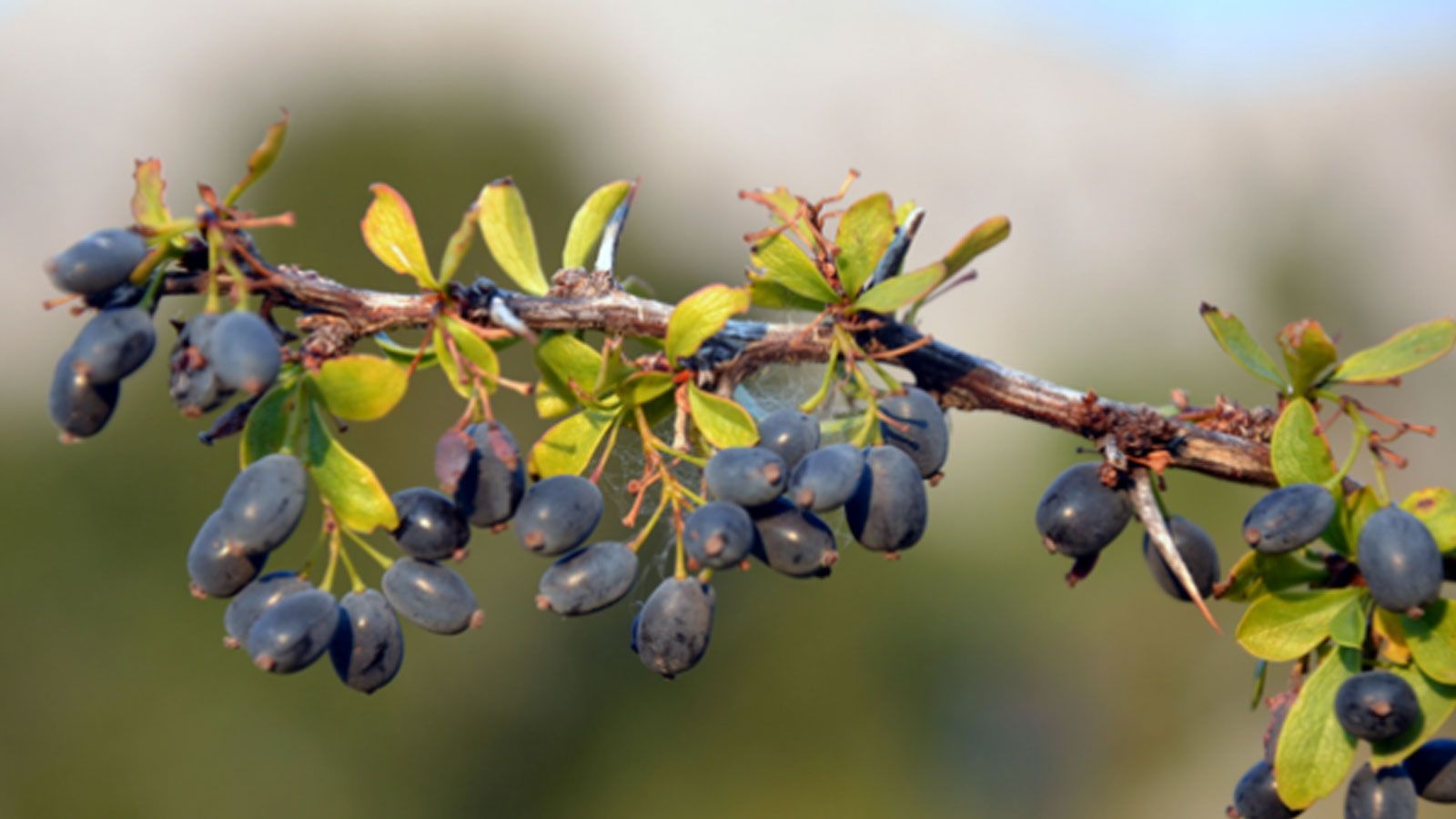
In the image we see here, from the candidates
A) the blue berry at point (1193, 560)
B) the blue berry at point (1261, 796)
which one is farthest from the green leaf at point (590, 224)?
the blue berry at point (1261, 796)

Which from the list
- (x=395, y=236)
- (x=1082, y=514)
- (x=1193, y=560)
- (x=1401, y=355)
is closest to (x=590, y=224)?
(x=395, y=236)

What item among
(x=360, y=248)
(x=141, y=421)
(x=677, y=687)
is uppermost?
(x=360, y=248)

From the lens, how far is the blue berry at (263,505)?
3.03ft

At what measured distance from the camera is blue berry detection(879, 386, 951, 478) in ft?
3.66

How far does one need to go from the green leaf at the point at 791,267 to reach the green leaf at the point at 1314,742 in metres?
0.60

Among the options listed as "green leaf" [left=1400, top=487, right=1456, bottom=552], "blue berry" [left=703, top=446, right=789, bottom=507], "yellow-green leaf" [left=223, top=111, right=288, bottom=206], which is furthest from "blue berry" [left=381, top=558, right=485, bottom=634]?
"green leaf" [left=1400, top=487, right=1456, bottom=552]

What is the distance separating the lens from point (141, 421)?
5652 millimetres

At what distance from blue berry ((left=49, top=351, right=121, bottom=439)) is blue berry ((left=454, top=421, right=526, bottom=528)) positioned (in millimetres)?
280

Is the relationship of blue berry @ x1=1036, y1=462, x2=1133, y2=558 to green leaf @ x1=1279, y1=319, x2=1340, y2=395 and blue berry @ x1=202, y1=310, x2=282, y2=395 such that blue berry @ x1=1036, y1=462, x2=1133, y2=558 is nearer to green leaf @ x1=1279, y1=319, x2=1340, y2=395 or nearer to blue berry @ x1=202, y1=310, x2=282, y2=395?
green leaf @ x1=1279, y1=319, x2=1340, y2=395

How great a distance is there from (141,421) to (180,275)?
5.24 metres

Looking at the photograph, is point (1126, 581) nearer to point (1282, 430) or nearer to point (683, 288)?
point (683, 288)

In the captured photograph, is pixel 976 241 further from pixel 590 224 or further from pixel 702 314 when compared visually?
pixel 590 224

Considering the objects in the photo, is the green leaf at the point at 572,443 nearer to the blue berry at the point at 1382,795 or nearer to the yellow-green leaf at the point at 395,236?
the yellow-green leaf at the point at 395,236

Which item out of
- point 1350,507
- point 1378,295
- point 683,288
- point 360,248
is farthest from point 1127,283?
point 1350,507
